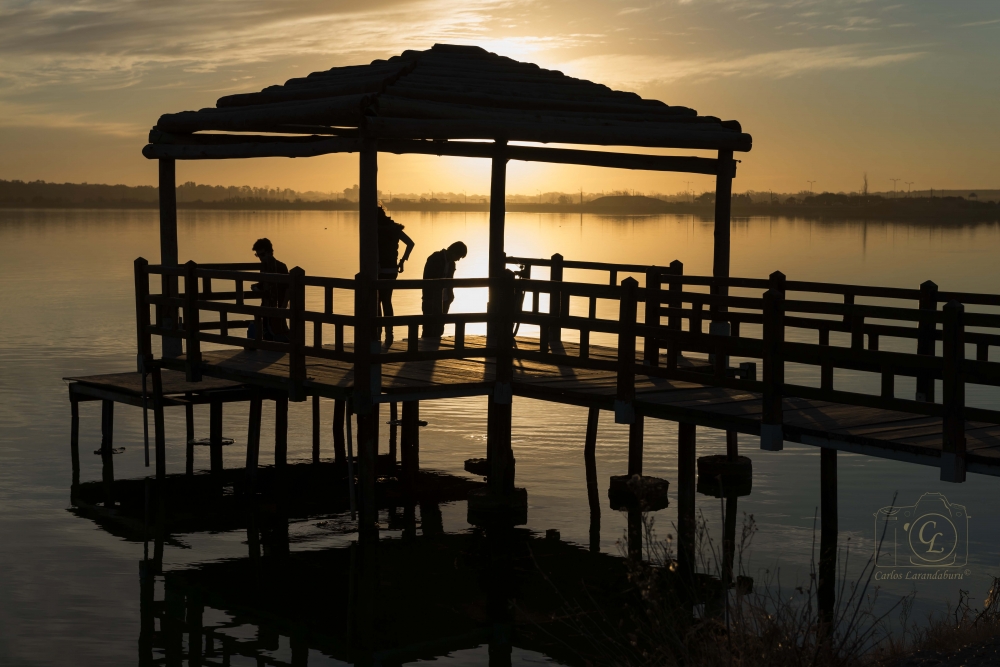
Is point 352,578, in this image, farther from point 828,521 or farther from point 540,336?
point 828,521

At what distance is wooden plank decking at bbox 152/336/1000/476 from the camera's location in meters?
11.0

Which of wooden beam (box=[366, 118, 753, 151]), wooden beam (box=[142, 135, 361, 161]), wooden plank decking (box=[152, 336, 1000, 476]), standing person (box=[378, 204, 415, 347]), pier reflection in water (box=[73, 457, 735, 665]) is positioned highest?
wooden beam (box=[366, 118, 753, 151])

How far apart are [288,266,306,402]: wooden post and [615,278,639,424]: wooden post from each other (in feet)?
11.3

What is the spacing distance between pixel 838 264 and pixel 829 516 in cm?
6407

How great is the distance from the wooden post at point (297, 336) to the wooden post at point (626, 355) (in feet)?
11.3

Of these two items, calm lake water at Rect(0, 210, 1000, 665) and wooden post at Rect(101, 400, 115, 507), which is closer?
calm lake water at Rect(0, 210, 1000, 665)

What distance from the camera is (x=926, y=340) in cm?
1256

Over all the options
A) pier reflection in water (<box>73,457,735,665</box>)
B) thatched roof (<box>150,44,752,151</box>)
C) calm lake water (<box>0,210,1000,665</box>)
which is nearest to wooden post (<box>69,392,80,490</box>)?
calm lake water (<box>0,210,1000,665</box>)

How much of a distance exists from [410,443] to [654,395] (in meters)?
4.22

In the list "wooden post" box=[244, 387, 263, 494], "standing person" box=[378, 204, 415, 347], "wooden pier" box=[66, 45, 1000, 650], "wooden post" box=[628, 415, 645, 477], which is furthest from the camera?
"standing person" box=[378, 204, 415, 347]

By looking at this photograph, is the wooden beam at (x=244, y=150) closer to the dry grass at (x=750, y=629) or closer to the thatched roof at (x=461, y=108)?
the thatched roof at (x=461, y=108)

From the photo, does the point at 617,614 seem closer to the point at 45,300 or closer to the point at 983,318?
the point at 983,318

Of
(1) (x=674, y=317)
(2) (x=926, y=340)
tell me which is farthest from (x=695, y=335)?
(2) (x=926, y=340)

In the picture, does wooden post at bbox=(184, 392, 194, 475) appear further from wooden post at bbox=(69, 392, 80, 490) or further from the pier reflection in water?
wooden post at bbox=(69, 392, 80, 490)
